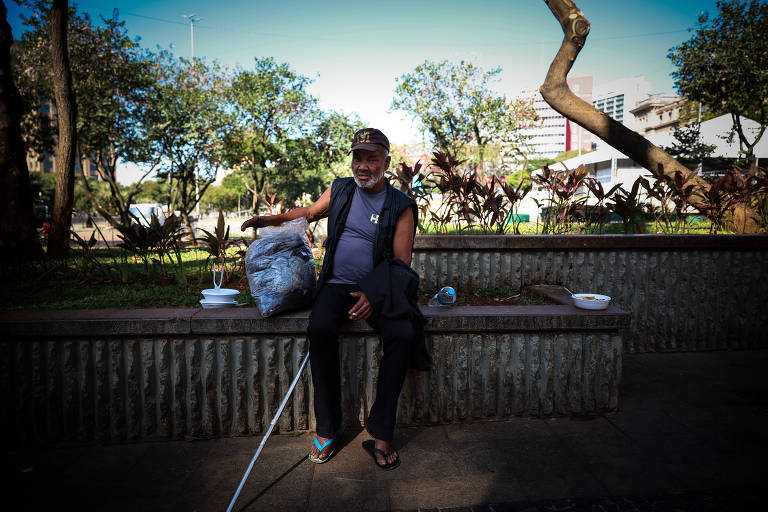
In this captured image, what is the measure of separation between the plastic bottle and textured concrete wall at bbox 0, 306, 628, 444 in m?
0.14

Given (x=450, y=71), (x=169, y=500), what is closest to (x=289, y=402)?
(x=169, y=500)

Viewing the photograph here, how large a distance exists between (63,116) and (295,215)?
4.25 metres

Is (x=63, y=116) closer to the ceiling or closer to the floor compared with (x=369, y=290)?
closer to the ceiling

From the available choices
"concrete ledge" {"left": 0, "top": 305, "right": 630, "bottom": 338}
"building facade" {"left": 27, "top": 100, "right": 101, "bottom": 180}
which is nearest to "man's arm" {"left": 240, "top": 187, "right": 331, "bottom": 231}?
"concrete ledge" {"left": 0, "top": 305, "right": 630, "bottom": 338}

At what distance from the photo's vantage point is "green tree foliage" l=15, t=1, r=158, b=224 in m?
13.4

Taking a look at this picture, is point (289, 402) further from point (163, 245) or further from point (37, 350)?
point (163, 245)

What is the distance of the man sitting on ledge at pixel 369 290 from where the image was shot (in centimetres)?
259

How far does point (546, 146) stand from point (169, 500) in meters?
173

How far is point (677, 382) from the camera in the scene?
3.61 m

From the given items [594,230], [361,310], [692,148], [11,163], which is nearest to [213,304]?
[361,310]

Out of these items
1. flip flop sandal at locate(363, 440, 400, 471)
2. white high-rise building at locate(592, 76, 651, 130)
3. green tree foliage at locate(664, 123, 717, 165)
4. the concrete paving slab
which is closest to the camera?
the concrete paving slab

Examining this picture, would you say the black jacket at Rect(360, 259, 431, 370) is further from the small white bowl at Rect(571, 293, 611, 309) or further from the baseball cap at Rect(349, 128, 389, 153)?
the small white bowl at Rect(571, 293, 611, 309)

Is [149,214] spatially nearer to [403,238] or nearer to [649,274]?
[403,238]

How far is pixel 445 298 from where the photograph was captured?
Answer: 10.4 feet
